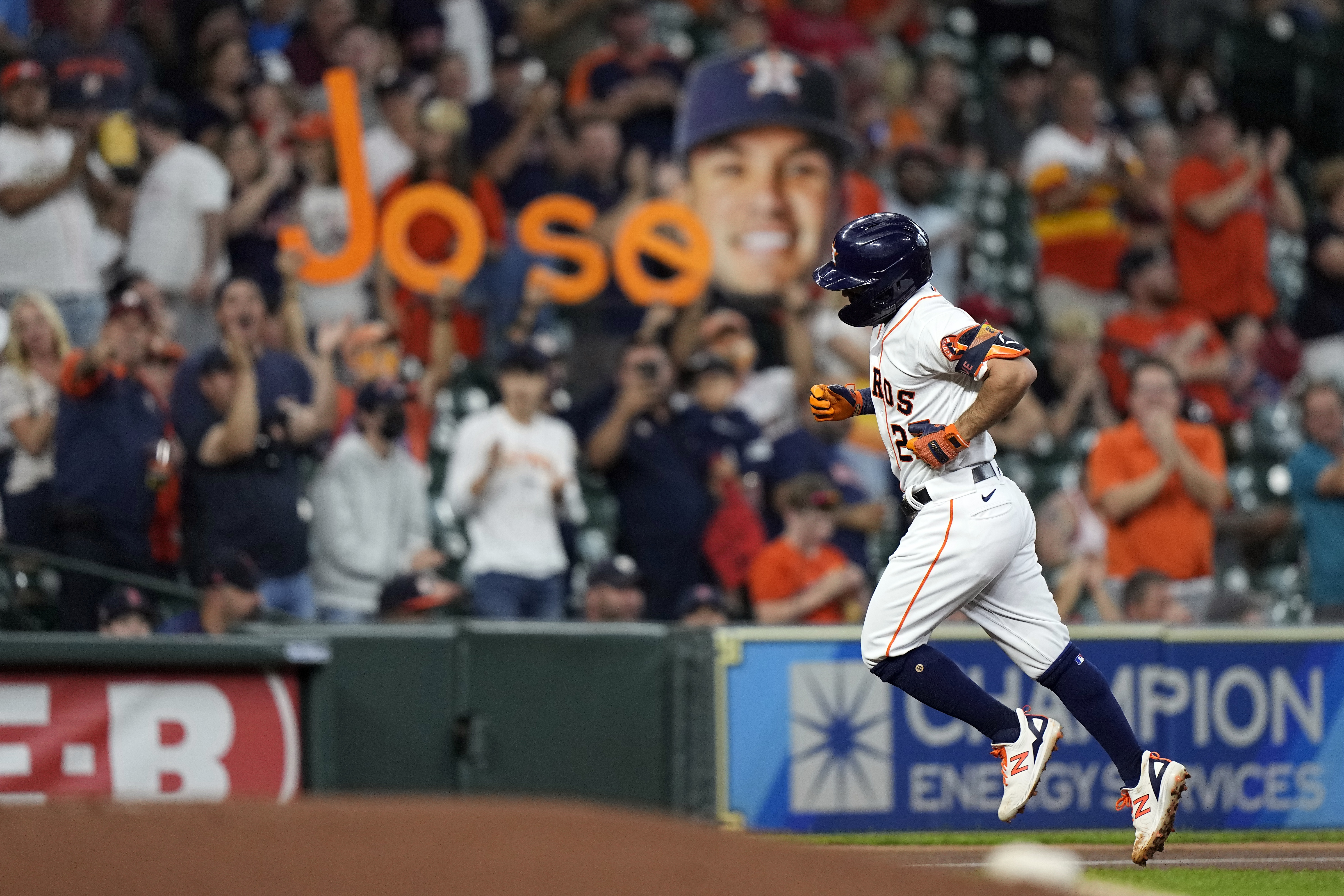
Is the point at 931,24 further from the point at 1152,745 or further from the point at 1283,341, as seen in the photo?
the point at 1152,745

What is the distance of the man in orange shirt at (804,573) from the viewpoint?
8703 millimetres

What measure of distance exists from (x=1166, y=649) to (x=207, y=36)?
21.5ft

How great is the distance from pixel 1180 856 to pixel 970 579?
2237 mm

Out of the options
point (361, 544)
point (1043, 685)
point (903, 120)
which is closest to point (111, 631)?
Result: point (361, 544)

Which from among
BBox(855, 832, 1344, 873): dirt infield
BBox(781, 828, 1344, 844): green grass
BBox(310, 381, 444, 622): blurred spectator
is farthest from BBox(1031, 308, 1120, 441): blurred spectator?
BBox(310, 381, 444, 622): blurred spectator

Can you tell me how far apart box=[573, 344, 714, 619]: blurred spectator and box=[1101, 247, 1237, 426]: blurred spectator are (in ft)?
10.2

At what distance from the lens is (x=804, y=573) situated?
8781 mm

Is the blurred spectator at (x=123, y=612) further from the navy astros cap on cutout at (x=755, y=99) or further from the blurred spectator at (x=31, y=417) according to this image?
the navy astros cap on cutout at (x=755, y=99)

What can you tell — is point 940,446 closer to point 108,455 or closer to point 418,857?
point 418,857

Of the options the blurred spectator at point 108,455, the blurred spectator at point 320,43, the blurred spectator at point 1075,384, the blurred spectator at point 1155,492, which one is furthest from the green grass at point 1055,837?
the blurred spectator at point 320,43

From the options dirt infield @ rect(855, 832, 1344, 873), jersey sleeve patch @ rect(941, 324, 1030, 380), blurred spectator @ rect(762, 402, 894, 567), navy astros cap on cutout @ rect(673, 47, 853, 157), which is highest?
navy astros cap on cutout @ rect(673, 47, 853, 157)

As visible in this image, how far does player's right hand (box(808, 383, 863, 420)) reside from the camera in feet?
19.6

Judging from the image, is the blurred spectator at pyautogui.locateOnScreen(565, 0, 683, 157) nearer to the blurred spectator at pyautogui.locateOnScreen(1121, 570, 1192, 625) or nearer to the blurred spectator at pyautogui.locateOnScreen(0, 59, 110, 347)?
the blurred spectator at pyautogui.locateOnScreen(0, 59, 110, 347)

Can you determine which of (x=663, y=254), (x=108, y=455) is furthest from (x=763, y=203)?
(x=108, y=455)
